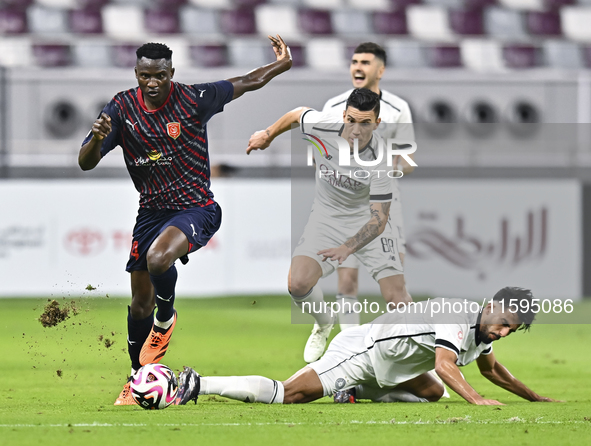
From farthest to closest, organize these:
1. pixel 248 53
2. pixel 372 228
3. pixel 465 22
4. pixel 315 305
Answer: pixel 465 22, pixel 248 53, pixel 315 305, pixel 372 228

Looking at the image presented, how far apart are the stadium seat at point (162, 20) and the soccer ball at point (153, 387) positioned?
13.0 meters

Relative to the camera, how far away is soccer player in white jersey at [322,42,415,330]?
7.29 m

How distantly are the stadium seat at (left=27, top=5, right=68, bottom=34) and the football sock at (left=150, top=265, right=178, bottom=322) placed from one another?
12.3 meters

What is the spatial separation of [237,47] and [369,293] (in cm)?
504

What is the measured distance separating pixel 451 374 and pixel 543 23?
49.7ft

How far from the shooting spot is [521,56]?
1727 centimetres

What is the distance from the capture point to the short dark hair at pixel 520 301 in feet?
17.2

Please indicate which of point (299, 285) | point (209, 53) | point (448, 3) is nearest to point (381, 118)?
point (299, 285)

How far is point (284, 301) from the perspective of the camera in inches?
552

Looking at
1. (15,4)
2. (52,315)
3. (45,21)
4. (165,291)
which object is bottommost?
(52,315)

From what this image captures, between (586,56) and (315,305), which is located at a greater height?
(586,56)

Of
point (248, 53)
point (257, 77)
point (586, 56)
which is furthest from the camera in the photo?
point (586, 56)

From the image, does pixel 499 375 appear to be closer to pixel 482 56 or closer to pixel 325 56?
pixel 325 56

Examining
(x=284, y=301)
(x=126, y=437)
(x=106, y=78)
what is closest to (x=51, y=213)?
(x=106, y=78)
